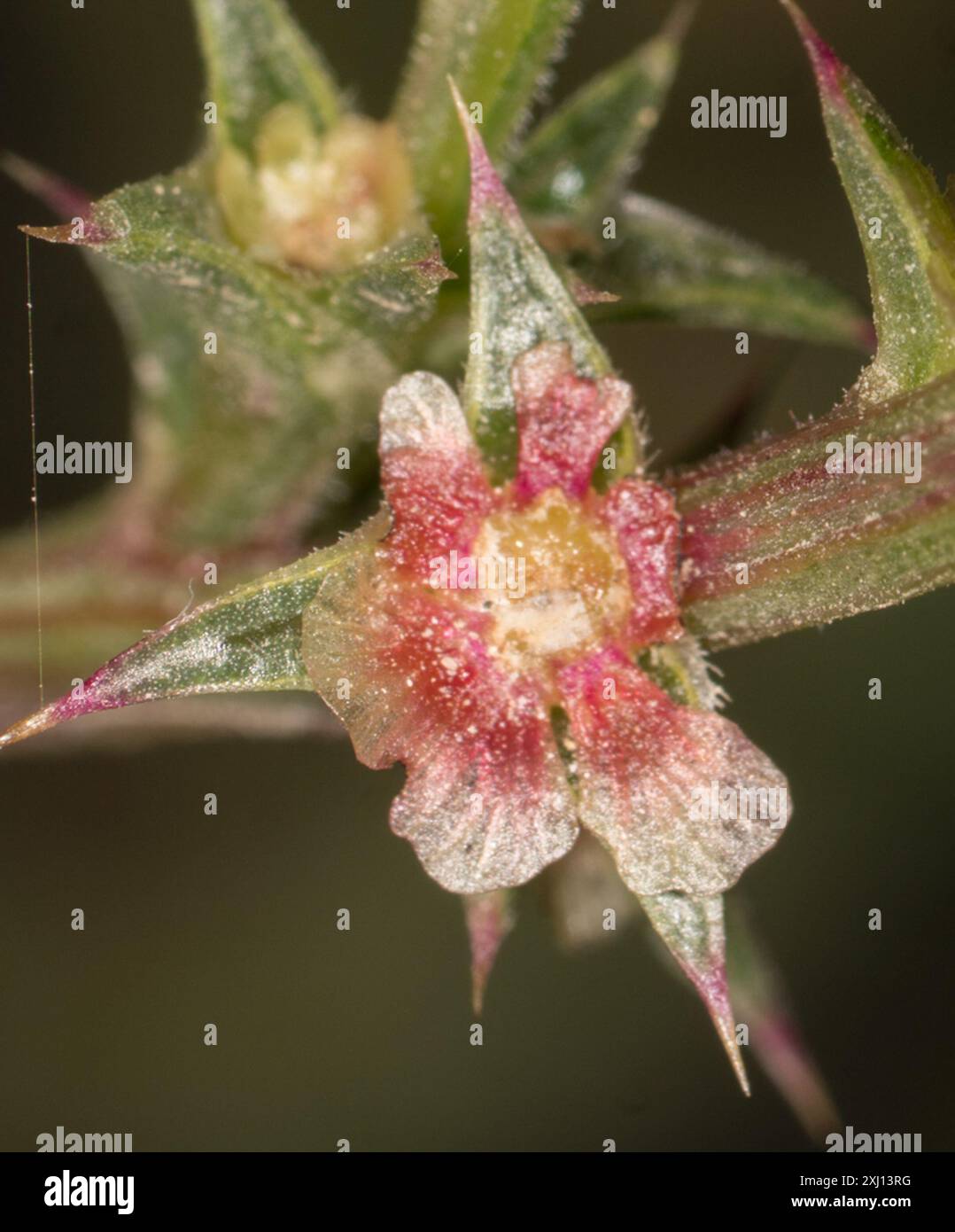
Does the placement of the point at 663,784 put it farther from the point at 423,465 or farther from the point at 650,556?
the point at 423,465

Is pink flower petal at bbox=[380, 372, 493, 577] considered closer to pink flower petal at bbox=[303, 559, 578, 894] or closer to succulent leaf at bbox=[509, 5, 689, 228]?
pink flower petal at bbox=[303, 559, 578, 894]

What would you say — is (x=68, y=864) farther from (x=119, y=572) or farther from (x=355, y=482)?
(x=355, y=482)

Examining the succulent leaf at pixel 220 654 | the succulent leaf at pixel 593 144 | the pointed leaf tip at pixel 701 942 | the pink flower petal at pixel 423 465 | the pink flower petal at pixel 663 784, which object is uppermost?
the succulent leaf at pixel 593 144

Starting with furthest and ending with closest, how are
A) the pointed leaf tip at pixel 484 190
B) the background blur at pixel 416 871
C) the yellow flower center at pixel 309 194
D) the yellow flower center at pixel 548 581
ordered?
the background blur at pixel 416 871
the yellow flower center at pixel 309 194
the yellow flower center at pixel 548 581
the pointed leaf tip at pixel 484 190

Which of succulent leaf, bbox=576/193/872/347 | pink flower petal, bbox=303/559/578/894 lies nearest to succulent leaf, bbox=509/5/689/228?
succulent leaf, bbox=576/193/872/347

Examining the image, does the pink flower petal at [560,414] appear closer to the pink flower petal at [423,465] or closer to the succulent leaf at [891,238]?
the pink flower petal at [423,465]

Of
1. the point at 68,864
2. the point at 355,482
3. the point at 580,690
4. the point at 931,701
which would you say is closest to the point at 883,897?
the point at 931,701

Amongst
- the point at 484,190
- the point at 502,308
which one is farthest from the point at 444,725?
the point at 484,190

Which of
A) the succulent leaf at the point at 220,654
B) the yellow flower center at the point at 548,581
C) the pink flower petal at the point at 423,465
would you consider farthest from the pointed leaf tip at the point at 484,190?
the succulent leaf at the point at 220,654
